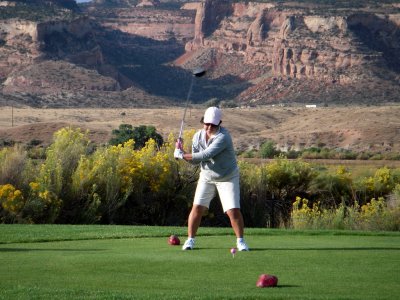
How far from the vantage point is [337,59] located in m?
124

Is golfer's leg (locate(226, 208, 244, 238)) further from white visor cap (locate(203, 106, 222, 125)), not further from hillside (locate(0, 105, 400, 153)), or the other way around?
hillside (locate(0, 105, 400, 153))

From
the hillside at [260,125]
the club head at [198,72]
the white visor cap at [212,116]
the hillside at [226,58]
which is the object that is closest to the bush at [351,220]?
the club head at [198,72]

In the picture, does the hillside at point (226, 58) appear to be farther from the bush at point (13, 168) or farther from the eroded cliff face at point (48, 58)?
the bush at point (13, 168)

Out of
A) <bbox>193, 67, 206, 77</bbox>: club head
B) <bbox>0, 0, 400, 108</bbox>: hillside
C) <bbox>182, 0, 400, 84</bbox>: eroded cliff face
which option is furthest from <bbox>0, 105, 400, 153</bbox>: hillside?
<bbox>193, 67, 206, 77</bbox>: club head

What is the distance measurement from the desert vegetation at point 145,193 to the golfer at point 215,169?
21.0 feet

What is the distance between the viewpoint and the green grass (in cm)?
1046

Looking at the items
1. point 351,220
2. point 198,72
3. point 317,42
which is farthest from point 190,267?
point 317,42

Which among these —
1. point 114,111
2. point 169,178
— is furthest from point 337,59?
point 169,178

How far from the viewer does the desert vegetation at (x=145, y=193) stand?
2098cm

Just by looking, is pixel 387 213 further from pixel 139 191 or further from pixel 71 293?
pixel 71 293

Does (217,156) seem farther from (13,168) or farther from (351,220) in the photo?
(13,168)

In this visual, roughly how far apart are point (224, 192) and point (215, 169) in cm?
32

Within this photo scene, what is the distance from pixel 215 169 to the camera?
14.1 metres

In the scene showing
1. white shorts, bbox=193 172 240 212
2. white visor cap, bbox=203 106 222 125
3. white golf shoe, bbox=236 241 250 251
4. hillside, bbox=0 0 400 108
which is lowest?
hillside, bbox=0 0 400 108
